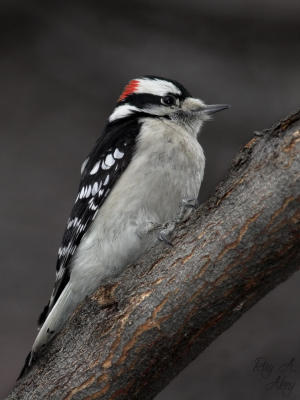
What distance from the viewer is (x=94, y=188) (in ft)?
6.27

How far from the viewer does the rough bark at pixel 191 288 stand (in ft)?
3.78

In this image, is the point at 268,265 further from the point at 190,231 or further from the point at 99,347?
the point at 99,347

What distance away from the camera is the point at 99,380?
1.33 metres

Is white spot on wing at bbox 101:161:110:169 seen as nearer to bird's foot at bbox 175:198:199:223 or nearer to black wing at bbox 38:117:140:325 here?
black wing at bbox 38:117:140:325

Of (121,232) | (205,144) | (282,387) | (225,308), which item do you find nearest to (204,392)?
(282,387)

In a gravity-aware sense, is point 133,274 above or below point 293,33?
below

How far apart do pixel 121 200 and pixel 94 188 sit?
0.14 m

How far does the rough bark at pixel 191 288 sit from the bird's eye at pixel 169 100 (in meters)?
0.88

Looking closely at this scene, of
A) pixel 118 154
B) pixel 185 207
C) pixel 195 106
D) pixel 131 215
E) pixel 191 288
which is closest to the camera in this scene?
pixel 191 288

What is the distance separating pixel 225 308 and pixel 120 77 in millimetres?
1181

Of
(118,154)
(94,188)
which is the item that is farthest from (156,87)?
(94,188)

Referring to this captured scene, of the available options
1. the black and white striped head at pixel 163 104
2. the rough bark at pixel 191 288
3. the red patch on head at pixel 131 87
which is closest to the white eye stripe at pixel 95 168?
the black and white striped head at pixel 163 104

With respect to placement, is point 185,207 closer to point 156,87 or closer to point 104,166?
point 104,166

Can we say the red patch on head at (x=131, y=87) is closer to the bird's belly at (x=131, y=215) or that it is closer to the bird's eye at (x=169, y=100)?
the bird's eye at (x=169, y=100)
